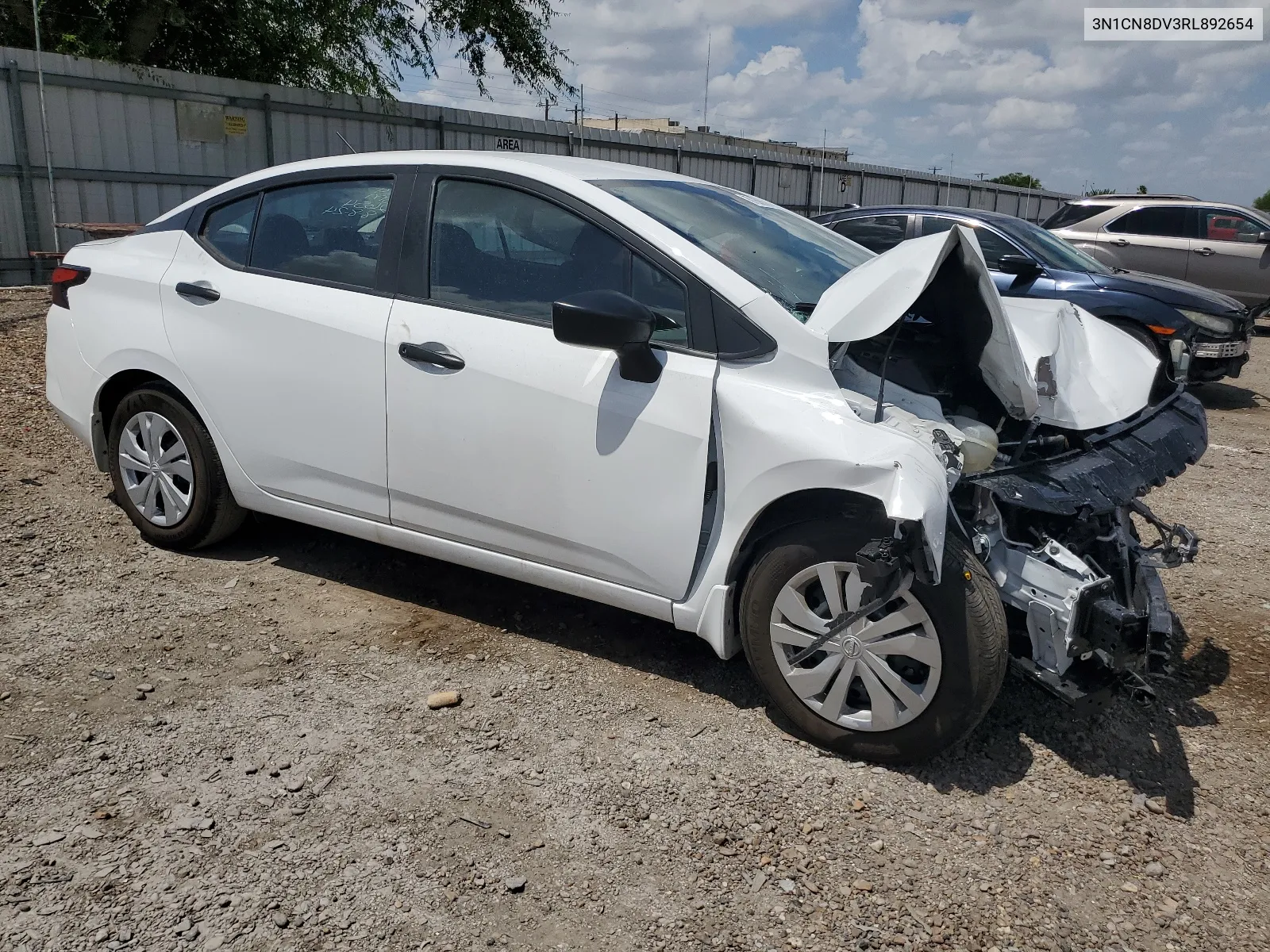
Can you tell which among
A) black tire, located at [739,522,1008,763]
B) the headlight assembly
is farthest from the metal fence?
the headlight assembly

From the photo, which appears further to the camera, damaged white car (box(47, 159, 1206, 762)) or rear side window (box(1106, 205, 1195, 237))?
rear side window (box(1106, 205, 1195, 237))

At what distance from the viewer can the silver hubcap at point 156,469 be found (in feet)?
14.2

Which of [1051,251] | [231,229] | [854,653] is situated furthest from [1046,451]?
[1051,251]

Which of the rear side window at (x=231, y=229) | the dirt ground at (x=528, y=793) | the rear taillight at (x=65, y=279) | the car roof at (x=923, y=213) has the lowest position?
the dirt ground at (x=528, y=793)

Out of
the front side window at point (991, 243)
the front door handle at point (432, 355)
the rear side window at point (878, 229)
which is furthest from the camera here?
the rear side window at point (878, 229)

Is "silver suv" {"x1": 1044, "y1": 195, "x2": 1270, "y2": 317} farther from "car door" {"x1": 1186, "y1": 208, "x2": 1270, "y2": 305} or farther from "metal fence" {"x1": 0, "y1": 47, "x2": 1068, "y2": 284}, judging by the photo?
"metal fence" {"x1": 0, "y1": 47, "x2": 1068, "y2": 284}

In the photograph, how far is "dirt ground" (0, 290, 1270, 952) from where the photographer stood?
2439mm

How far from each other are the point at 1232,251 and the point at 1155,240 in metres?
1.00

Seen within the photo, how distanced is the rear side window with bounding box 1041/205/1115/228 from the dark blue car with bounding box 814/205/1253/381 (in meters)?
4.67

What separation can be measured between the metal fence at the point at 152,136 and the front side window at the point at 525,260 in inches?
227

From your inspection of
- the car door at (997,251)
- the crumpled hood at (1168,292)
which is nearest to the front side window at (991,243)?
the car door at (997,251)

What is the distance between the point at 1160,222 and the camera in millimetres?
13633

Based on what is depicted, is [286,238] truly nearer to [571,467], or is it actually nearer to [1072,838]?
[571,467]

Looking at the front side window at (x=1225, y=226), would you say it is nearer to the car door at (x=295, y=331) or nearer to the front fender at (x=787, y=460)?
the front fender at (x=787, y=460)
